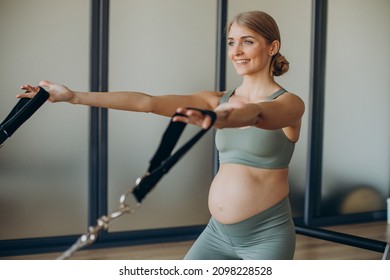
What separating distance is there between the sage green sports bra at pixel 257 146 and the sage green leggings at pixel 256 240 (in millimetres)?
131

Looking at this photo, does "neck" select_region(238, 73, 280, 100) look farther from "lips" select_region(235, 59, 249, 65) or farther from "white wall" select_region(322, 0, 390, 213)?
"white wall" select_region(322, 0, 390, 213)

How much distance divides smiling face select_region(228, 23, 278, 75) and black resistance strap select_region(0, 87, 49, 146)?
0.54 meters

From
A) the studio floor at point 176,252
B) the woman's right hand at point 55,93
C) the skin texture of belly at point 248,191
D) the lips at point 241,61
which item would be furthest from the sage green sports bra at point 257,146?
the studio floor at point 176,252

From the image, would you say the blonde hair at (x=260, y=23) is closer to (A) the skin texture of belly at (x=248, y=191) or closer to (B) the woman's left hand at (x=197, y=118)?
(A) the skin texture of belly at (x=248, y=191)

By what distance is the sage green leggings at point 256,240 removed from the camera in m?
1.73

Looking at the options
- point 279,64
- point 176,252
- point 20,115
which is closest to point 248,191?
point 279,64

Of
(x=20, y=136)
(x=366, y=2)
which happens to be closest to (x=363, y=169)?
(x=366, y=2)

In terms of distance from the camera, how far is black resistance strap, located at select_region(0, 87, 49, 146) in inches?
61.7

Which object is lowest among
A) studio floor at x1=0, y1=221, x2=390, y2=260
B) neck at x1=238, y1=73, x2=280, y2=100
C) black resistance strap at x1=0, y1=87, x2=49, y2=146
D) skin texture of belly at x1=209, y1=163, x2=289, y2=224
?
studio floor at x1=0, y1=221, x2=390, y2=260

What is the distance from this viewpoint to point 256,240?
5.74 ft

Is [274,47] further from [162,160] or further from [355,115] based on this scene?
[355,115]

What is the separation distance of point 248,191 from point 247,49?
40 cm

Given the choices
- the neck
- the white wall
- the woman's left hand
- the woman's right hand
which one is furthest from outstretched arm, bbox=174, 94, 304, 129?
the white wall

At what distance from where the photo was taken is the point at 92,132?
11.0 ft
